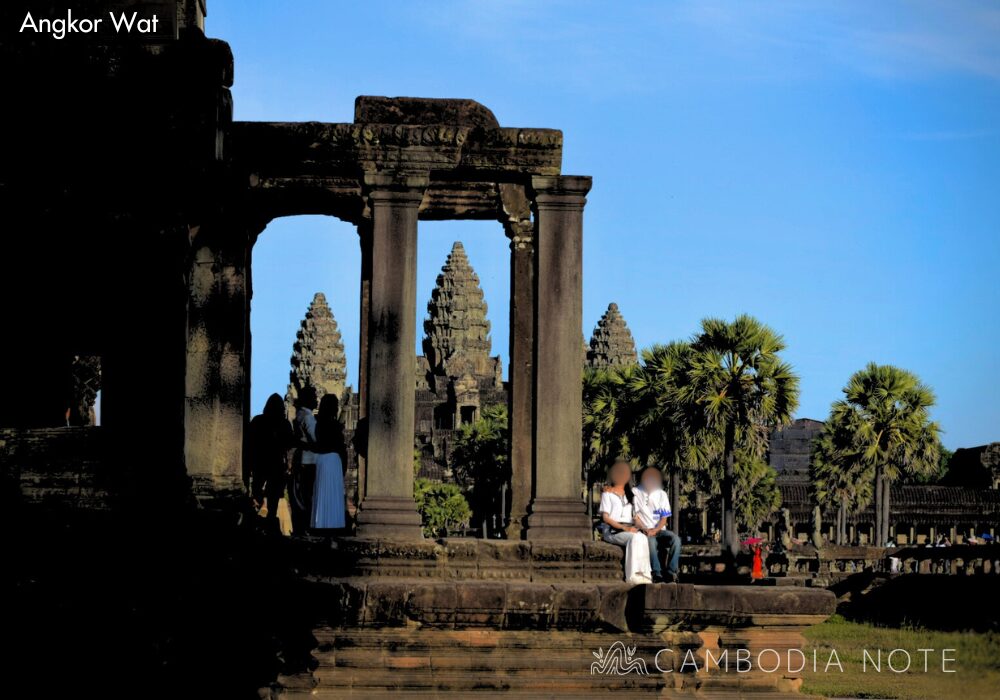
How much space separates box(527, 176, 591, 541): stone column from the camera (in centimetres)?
1472

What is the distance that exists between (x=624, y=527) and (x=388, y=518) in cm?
234

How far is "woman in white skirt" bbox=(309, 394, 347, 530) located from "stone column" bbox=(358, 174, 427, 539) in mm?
574

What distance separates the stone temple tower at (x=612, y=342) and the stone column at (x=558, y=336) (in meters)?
94.2

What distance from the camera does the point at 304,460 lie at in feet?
50.9

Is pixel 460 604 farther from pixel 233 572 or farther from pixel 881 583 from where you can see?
pixel 881 583

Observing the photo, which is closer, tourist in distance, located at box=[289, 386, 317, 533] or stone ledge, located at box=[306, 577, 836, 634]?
stone ledge, located at box=[306, 577, 836, 634]

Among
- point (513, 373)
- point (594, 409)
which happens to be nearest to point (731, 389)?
point (594, 409)

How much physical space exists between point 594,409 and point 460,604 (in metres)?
34.9

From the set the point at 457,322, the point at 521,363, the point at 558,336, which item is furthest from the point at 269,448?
the point at 457,322

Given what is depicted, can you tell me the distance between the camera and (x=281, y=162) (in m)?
15.4

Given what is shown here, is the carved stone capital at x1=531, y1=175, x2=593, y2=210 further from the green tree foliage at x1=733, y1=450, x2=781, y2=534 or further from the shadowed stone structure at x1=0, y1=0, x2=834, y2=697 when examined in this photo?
the green tree foliage at x1=733, y1=450, x2=781, y2=534

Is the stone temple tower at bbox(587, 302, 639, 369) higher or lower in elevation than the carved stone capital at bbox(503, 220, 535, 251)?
higher

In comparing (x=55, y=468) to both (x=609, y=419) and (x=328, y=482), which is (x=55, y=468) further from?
(x=609, y=419)

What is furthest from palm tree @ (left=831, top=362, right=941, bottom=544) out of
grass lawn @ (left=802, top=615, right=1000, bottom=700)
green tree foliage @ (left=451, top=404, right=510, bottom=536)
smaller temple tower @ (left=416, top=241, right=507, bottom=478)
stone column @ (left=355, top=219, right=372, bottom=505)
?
smaller temple tower @ (left=416, top=241, right=507, bottom=478)
